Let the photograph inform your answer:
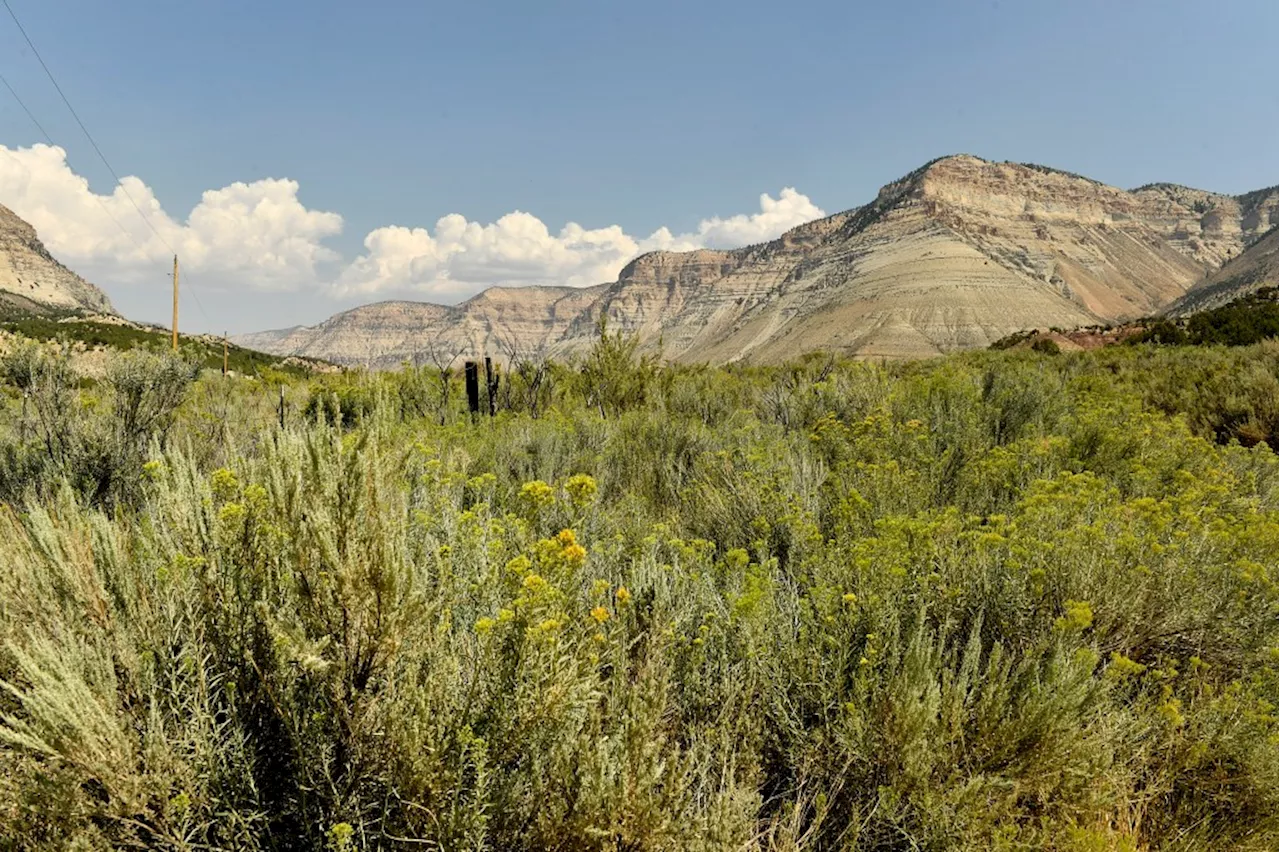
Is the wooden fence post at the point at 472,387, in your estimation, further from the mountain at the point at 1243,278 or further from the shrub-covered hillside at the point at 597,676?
the mountain at the point at 1243,278

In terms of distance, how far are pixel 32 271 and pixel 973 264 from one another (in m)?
201

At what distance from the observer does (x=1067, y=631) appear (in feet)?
8.61

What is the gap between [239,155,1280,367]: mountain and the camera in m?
84.9

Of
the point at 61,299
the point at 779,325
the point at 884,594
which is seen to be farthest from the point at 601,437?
the point at 61,299

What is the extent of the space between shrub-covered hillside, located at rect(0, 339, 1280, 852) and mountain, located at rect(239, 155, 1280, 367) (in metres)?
68.2

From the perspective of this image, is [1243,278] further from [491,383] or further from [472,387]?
[472,387]

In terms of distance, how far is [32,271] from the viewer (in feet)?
480

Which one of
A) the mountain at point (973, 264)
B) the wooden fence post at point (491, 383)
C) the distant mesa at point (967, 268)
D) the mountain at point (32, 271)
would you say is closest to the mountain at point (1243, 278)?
the distant mesa at point (967, 268)

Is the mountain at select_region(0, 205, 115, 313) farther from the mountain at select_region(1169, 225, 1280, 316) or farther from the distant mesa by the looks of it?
the mountain at select_region(1169, 225, 1280, 316)

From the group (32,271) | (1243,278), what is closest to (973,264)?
(1243,278)

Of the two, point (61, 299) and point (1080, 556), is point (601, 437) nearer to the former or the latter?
point (1080, 556)

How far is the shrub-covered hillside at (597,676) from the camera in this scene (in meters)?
1.75

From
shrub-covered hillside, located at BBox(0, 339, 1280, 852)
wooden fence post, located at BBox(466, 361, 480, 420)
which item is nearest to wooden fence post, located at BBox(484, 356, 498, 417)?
wooden fence post, located at BBox(466, 361, 480, 420)

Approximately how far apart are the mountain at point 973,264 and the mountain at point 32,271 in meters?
87.5
